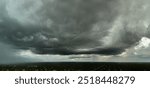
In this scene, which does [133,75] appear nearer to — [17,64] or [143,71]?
[143,71]

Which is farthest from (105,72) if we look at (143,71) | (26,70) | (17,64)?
(17,64)

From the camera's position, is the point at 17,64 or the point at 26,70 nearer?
the point at 26,70

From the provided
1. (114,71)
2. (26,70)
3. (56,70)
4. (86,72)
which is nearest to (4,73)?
(26,70)

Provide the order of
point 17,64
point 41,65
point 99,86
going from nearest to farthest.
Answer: point 99,86 < point 41,65 < point 17,64

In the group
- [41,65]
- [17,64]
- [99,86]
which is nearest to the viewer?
[99,86]

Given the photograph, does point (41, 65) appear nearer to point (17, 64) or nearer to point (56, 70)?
point (56, 70)

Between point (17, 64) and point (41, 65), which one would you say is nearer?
point (41, 65)

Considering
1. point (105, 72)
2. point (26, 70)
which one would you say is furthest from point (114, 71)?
point (26, 70)

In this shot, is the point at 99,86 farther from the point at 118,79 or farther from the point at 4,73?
the point at 4,73
